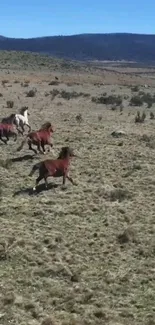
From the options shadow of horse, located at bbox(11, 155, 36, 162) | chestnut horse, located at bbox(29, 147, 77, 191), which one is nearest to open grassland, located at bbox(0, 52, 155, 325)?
shadow of horse, located at bbox(11, 155, 36, 162)

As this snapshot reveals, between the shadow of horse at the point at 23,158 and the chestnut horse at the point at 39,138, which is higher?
the chestnut horse at the point at 39,138

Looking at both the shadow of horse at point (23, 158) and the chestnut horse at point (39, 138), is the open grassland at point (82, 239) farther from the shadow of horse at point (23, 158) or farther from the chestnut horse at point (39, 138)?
the chestnut horse at point (39, 138)

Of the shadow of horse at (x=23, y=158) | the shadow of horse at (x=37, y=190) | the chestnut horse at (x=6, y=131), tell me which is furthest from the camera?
the chestnut horse at (x=6, y=131)

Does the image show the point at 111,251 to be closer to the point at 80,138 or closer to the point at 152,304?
the point at 152,304

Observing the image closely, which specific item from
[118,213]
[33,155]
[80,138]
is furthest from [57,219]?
[80,138]

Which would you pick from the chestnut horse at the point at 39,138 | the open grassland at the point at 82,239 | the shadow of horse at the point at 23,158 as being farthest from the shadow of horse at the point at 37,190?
the chestnut horse at the point at 39,138

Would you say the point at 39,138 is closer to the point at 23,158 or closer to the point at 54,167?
the point at 23,158

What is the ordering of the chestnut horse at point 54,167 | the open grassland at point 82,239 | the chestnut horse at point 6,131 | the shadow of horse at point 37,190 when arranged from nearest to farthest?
the open grassland at point 82,239
the chestnut horse at point 54,167
the shadow of horse at point 37,190
the chestnut horse at point 6,131

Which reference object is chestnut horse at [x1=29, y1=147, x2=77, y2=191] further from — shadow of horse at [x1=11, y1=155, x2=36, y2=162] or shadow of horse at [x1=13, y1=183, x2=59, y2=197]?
shadow of horse at [x1=11, y1=155, x2=36, y2=162]

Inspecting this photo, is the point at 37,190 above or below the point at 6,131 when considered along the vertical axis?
below

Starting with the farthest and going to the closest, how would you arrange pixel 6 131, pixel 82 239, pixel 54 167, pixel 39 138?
pixel 6 131 < pixel 39 138 < pixel 54 167 < pixel 82 239

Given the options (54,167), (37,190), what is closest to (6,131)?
(37,190)

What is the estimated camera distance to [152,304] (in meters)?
10.3

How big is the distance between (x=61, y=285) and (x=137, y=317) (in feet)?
5.77
